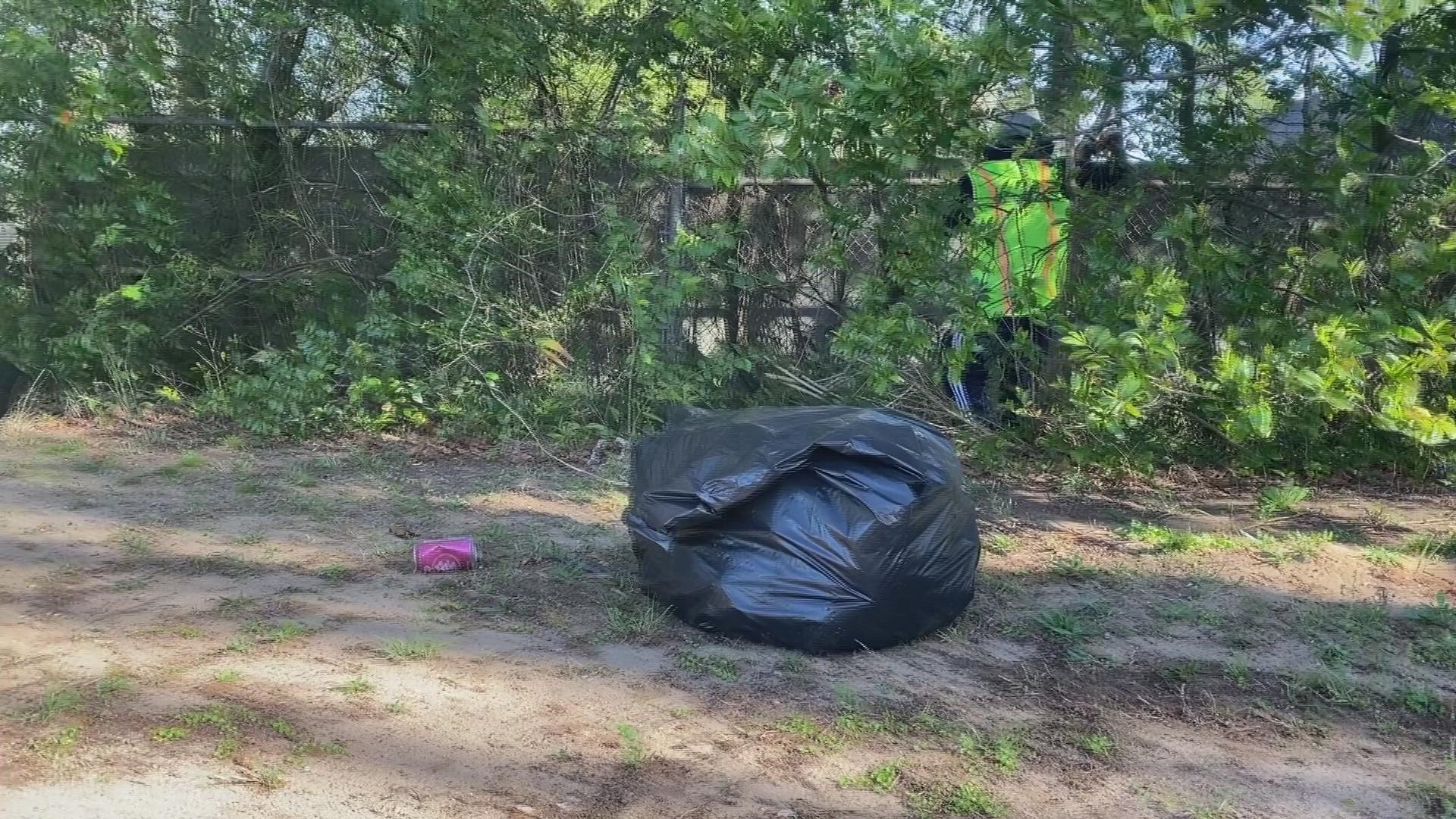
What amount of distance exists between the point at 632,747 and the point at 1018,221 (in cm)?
341

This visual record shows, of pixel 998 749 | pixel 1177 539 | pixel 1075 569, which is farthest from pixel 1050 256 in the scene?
pixel 998 749

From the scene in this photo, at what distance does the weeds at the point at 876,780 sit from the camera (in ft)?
8.84

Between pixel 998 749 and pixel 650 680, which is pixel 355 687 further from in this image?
pixel 998 749

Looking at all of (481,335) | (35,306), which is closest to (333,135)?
(481,335)

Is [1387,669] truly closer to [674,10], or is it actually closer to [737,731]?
[737,731]

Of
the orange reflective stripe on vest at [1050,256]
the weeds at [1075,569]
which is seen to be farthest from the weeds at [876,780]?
the orange reflective stripe on vest at [1050,256]

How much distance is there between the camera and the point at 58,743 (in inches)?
104

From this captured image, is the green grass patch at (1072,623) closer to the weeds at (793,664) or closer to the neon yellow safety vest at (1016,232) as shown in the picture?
the weeds at (793,664)

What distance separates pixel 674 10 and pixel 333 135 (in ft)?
7.45

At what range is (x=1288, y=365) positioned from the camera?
398cm

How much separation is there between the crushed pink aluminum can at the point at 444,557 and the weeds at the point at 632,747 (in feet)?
4.58

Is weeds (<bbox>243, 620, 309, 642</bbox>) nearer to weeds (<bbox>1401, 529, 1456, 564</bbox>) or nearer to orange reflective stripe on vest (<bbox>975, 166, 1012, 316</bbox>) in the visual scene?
orange reflective stripe on vest (<bbox>975, 166, 1012, 316</bbox>)

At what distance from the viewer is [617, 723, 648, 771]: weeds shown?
2.75 meters

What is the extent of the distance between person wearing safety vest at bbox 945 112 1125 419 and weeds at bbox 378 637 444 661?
2563 mm
